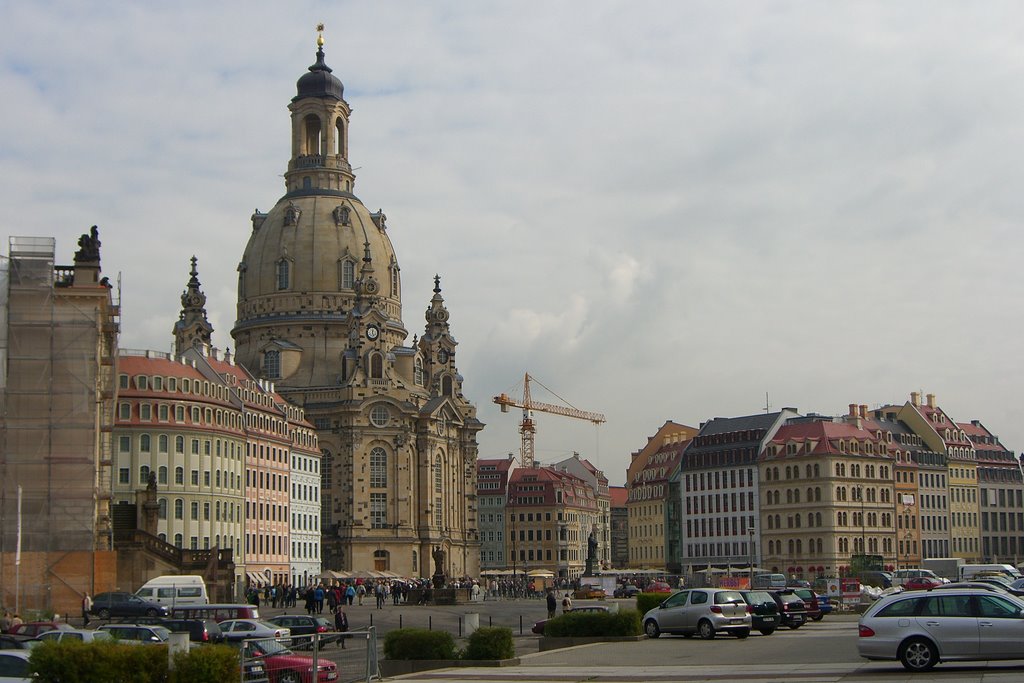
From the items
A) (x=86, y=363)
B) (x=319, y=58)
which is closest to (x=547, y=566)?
(x=319, y=58)

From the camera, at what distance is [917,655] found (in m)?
30.5

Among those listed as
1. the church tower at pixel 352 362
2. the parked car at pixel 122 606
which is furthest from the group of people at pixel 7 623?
the church tower at pixel 352 362

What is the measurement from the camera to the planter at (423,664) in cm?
3562

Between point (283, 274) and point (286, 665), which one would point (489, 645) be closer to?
point (286, 665)

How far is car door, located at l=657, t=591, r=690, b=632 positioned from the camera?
4522 cm

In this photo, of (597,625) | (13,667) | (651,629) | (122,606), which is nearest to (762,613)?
(651,629)

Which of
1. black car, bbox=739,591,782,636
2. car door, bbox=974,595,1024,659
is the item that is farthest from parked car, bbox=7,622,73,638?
car door, bbox=974,595,1024,659

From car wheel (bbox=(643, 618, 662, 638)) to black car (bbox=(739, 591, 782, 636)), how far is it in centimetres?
272

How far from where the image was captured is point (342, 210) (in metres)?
158

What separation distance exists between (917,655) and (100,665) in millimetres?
15711

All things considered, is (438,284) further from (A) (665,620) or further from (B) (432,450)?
(A) (665,620)

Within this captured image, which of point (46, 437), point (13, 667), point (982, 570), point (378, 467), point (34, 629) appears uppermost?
point (378, 467)

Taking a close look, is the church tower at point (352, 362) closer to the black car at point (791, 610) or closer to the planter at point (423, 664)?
the black car at point (791, 610)

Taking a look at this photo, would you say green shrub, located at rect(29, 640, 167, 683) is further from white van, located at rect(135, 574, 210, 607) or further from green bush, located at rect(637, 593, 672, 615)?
white van, located at rect(135, 574, 210, 607)
